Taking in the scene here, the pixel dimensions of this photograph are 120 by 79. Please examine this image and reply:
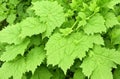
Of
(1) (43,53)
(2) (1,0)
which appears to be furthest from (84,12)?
(2) (1,0)

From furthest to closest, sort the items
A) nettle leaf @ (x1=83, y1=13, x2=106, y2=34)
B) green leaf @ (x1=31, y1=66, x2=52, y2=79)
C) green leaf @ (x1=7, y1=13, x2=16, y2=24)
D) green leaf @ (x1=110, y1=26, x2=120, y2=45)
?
green leaf @ (x1=7, y1=13, x2=16, y2=24) → green leaf @ (x1=31, y1=66, x2=52, y2=79) → green leaf @ (x1=110, y1=26, x2=120, y2=45) → nettle leaf @ (x1=83, y1=13, x2=106, y2=34)

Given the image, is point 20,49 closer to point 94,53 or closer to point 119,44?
point 94,53

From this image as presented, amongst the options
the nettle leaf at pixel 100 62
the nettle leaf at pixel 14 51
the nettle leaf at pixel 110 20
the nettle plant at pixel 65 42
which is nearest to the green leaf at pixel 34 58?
the nettle plant at pixel 65 42

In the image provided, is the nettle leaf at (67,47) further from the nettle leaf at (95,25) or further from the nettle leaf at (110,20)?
the nettle leaf at (110,20)

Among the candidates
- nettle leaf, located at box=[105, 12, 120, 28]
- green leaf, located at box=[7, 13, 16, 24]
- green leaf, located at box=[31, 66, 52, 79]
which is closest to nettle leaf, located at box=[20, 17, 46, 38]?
green leaf, located at box=[31, 66, 52, 79]

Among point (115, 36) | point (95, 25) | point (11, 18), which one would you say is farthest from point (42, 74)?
point (11, 18)

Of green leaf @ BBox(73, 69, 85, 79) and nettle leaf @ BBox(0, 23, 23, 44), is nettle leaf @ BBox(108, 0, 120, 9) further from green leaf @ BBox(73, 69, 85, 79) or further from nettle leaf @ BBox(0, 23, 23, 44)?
nettle leaf @ BBox(0, 23, 23, 44)

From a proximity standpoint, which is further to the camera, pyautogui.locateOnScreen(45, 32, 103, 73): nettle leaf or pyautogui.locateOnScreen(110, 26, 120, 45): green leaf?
pyautogui.locateOnScreen(110, 26, 120, 45): green leaf

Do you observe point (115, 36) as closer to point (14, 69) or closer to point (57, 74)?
point (57, 74)
